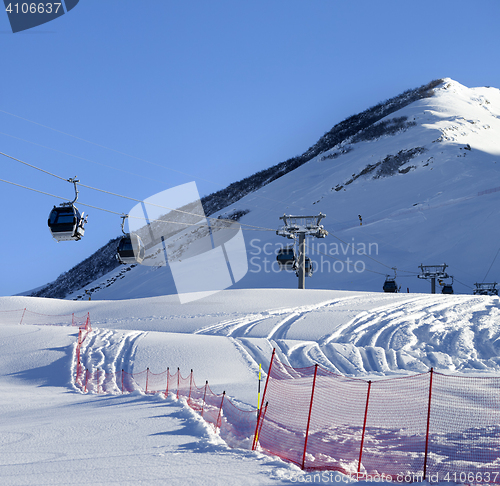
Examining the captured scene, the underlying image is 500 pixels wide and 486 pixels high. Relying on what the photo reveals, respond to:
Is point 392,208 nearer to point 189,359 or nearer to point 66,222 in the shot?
point 189,359

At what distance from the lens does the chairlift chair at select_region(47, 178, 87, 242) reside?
551 inches

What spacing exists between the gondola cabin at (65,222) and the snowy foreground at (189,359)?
179 inches

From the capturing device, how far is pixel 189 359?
56.2ft

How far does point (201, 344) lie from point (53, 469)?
12.5 meters

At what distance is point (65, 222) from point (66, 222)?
3 centimetres

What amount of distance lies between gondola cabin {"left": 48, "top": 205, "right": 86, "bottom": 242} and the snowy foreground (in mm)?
4557

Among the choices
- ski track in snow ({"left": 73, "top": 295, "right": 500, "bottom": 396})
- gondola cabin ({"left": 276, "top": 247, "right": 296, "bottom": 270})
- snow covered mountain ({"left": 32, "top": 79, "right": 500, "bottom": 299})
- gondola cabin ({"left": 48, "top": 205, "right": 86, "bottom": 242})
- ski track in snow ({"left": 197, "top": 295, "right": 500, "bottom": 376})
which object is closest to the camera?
gondola cabin ({"left": 48, "top": 205, "right": 86, "bottom": 242})

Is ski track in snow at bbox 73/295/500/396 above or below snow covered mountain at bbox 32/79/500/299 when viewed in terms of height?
below

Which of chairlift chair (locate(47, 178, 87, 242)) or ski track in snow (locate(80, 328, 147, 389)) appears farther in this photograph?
ski track in snow (locate(80, 328, 147, 389))

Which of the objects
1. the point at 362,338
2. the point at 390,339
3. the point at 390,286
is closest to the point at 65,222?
the point at 362,338

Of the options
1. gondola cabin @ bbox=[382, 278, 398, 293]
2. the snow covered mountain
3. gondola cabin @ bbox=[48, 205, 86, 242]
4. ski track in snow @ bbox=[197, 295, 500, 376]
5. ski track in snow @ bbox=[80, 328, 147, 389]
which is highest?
the snow covered mountain

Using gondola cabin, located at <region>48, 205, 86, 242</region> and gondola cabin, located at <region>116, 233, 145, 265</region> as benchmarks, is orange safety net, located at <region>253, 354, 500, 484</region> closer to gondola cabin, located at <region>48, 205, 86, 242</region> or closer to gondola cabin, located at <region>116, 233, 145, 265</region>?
gondola cabin, located at <region>116, 233, 145, 265</region>

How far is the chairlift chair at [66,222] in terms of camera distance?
14.0 m

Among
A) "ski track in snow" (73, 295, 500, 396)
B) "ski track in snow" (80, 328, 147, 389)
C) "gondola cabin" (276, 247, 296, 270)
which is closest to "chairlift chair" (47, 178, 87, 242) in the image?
"ski track in snow" (80, 328, 147, 389)
